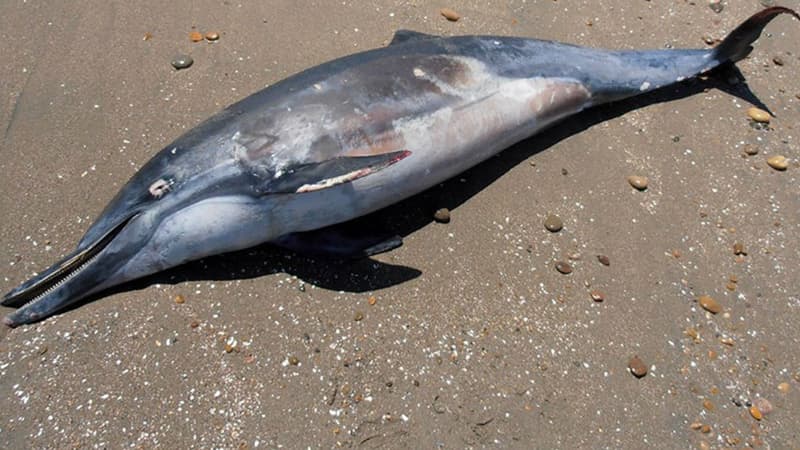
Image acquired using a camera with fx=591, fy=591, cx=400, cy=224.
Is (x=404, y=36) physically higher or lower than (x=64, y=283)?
higher

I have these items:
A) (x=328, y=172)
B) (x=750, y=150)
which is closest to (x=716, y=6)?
(x=750, y=150)

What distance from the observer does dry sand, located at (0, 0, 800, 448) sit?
3221 millimetres

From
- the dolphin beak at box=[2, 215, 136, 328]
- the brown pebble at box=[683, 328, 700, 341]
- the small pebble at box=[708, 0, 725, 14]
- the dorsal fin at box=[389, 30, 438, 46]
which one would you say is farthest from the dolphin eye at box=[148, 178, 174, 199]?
the small pebble at box=[708, 0, 725, 14]

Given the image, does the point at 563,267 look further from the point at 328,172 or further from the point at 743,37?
the point at 743,37

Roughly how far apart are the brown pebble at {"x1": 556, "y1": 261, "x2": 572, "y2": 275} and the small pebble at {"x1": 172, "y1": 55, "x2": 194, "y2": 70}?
3153 millimetres

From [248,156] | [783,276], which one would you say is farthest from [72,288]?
[783,276]

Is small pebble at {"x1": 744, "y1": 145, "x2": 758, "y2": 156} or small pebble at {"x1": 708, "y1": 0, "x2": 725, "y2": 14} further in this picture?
small pebble at {"x1": 708, "y1": 0, "x2": 725, "y2": 14}

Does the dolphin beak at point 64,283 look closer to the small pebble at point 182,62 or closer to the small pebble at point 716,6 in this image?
the small pebble at point 182,62

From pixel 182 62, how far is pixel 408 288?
2.57 metres

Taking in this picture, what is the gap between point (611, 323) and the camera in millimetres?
3680

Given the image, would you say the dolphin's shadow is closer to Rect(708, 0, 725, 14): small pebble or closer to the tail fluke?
the tail fluke

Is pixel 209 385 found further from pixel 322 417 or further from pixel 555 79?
pixel 555 79

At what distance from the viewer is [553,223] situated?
403 centimetres

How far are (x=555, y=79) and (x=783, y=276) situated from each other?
2.05m
